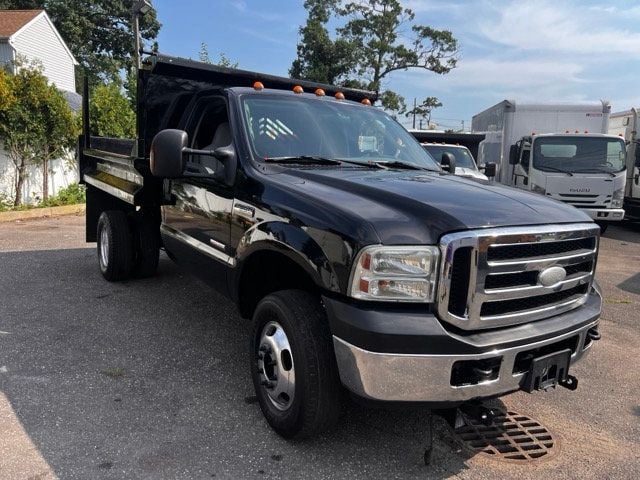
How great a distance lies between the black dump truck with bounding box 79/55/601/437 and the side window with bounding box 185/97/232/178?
2 centimetres

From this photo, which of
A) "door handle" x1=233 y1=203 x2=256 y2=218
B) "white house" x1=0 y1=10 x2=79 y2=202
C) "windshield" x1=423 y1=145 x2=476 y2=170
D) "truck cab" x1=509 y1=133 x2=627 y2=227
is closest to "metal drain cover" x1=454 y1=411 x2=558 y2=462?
"door handle" x1=233 y1=203 x2=256 y2=218

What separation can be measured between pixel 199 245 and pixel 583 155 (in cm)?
1033

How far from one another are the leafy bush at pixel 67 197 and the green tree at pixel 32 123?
640mm

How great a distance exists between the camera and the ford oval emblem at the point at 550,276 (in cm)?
280

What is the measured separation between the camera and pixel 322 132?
411 centimetres

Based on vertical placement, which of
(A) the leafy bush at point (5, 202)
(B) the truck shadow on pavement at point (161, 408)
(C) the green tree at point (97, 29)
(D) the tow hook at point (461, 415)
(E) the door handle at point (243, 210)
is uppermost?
(C) the green tree at point (97, 29)

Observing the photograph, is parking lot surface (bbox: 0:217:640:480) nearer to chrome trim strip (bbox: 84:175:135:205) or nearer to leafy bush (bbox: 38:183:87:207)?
chrome trim strip (bbox: 84:175:135:205)

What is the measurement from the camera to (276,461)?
2947mm

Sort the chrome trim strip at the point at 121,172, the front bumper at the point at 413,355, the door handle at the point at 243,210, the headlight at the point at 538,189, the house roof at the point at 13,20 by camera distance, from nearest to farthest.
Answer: the front bumper at the point at 413,355 < the door handle at the point at 243,210 < the chrome trim strip at the point at 121,172 < the headlight at the point at 538,189 < the house roof at the point at 13,20

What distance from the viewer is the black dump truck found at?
99.6 inches

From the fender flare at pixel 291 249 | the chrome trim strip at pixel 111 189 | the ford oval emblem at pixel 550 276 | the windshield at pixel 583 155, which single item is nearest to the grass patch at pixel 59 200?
the chrome trim strip at pixel 111 189

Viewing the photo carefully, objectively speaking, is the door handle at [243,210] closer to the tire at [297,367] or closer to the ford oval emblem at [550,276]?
the tire at [297,367]

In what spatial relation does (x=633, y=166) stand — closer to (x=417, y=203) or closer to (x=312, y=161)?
(x=312, y=161)

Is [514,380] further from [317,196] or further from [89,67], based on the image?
[89,67]
